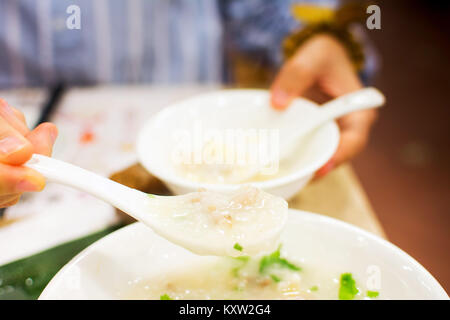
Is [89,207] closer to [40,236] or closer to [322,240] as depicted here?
[40,236]

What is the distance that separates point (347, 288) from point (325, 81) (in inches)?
22.2

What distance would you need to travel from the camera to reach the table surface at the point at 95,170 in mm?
761

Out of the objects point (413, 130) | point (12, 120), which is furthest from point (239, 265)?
→ point (413, 130)

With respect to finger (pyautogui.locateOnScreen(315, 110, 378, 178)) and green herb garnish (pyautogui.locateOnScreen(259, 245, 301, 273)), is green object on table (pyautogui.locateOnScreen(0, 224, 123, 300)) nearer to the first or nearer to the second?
green herb garnish (pyautogui.locateOnScreen(259, 245, 301, 273))

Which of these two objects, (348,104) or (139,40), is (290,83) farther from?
(139,40)

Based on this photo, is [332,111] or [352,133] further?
[352,133]

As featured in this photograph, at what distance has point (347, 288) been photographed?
581 mm

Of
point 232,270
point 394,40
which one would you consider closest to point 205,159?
point 232,270

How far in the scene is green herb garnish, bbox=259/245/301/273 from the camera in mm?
618

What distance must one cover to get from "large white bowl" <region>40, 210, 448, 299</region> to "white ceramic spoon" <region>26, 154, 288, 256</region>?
3.0 inches

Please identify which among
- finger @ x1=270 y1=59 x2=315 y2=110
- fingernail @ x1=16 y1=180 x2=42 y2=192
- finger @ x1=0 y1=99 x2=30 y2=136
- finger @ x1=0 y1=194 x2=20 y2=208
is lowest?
finger @ x1=0 y1=194 x2=20 y2=208

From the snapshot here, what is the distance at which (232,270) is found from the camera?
2.02 feet

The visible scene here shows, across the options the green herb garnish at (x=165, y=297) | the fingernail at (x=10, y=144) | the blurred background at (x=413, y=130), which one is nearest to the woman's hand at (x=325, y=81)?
the blurred background at (x=413, y=130)

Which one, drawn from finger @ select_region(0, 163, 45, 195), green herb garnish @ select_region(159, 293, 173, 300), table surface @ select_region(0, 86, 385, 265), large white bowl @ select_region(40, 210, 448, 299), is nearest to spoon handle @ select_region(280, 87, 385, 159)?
table surface @ select_region(0, 86, 385, 265)
